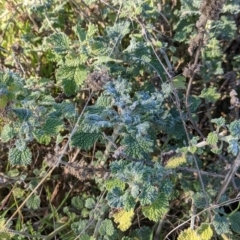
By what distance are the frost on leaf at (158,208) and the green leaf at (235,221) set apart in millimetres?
252

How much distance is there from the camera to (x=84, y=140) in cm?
137

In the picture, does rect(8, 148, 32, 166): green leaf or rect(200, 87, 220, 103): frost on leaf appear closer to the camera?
rect(8, 148, 32, 166): green leaf

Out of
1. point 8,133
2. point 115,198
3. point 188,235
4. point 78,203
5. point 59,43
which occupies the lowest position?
point 78,203

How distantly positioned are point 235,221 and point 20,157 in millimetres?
681

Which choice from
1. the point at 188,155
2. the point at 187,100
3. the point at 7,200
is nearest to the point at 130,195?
the point at 188,155

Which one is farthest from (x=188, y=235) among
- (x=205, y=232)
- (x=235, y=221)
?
(x=235, y=221)

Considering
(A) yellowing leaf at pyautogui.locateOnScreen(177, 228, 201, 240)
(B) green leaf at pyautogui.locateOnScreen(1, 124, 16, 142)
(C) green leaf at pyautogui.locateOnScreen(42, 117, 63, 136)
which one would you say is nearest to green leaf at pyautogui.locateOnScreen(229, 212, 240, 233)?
(A) yellowing leaf at pyautogui.locateOnScreen(177, 228, 201, 240)

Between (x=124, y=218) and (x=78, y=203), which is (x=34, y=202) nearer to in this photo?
(x=78, y=203)

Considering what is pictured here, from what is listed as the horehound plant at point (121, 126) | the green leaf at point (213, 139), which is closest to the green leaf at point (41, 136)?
the horehound plant at point (121, 126)

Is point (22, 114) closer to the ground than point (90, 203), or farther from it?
farther from it

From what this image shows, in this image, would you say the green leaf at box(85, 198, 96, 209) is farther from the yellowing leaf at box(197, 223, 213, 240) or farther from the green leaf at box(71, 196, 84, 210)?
the yellowing leaf at box(197, 223, 213, 240)

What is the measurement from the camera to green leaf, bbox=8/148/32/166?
4.49ft

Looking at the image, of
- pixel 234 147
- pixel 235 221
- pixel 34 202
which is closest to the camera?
pixel 234 147

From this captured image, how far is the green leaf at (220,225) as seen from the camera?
138 centimetres
